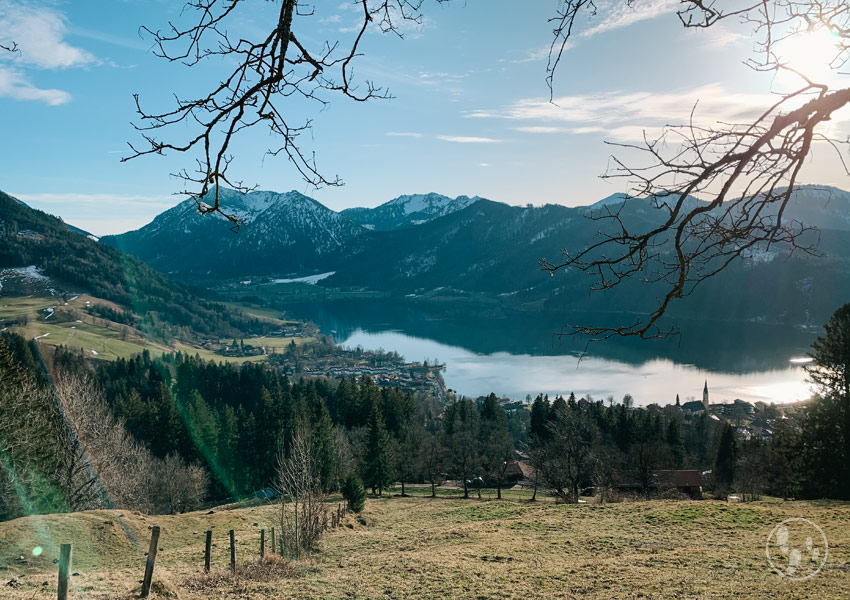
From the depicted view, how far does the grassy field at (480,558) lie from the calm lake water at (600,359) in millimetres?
26631

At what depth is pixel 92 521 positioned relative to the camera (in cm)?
1443

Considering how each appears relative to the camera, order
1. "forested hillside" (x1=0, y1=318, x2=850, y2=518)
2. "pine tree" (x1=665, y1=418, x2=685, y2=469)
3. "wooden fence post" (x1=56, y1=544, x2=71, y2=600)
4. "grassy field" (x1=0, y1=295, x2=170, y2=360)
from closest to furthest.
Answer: "wooden fence post" (x1=56, y1=544, x2=71, y2=600)
"forested hillside" (x1=0, y1=318, x2=850, y2=518)
"pine tree" (x1=665, y1=418, x2=685, y2=469)
"grassy field" (x1=0, y1=295, x2=170, y2=360)

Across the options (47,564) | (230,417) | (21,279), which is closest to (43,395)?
(47,564)

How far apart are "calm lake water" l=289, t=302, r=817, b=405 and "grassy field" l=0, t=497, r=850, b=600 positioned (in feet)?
87.4

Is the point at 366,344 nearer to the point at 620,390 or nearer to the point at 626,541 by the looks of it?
the point at 620,390

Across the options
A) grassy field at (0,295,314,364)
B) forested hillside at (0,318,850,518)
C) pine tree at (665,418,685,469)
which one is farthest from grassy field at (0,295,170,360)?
pine tree at (665,418,685,469)

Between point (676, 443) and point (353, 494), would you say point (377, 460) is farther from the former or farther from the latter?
point (676, 443)

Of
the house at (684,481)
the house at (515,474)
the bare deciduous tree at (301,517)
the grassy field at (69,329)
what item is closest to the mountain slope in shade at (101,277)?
the grassy field at (69,329)

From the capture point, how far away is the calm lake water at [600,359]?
64.4 metres

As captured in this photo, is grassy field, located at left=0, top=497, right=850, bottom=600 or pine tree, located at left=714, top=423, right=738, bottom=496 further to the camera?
pine tree, located at left=714, top=423, right=738, bottom=496

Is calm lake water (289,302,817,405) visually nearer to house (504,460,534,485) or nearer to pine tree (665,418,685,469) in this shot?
pine tree (665,418,685,469)

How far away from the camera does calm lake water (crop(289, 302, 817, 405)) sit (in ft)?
211

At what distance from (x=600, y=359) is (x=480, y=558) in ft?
267

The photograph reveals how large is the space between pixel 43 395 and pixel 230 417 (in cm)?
1596
